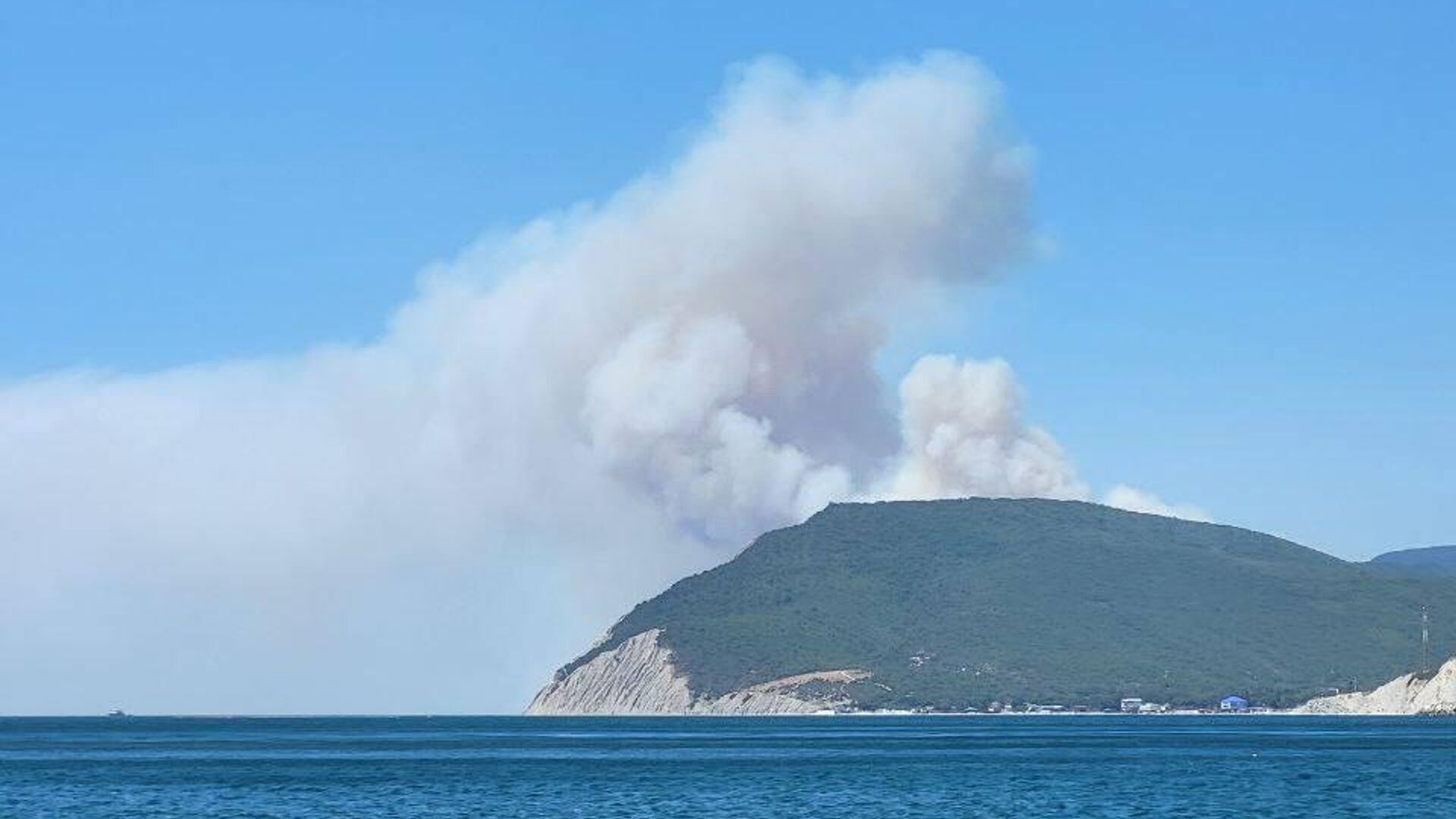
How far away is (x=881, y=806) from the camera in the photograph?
417 ft

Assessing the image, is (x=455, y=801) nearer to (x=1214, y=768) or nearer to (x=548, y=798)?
(x=548, y=798)

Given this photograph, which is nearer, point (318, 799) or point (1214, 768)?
point (318, 799)

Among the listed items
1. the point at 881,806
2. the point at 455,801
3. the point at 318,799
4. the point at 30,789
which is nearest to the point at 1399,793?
the point at 881,806

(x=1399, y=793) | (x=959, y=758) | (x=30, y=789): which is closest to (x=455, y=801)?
(x=30, y=789)

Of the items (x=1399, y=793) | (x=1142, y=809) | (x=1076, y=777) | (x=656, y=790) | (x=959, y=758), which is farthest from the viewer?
(x=959, y=758)

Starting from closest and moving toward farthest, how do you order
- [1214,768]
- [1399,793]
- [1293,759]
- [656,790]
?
[1399,793]
[656,790]
[1214,768]
[1293,759]

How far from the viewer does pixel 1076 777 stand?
156000 mm

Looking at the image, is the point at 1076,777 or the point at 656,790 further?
the point at 1076,777

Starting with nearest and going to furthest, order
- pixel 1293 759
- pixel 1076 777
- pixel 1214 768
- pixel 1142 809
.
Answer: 1. pixel 1142 809
2. pixel 1076 777
3. pixel 1214 768
4. pixel 1293 759

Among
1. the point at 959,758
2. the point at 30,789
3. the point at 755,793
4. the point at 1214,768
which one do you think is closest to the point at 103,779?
the point at 30,789

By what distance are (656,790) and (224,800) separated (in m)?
27.8

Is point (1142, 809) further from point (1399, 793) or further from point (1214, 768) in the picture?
point (1214, 768)

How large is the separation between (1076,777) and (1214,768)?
1677cm

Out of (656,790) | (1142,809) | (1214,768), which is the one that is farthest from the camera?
(1214,768)
